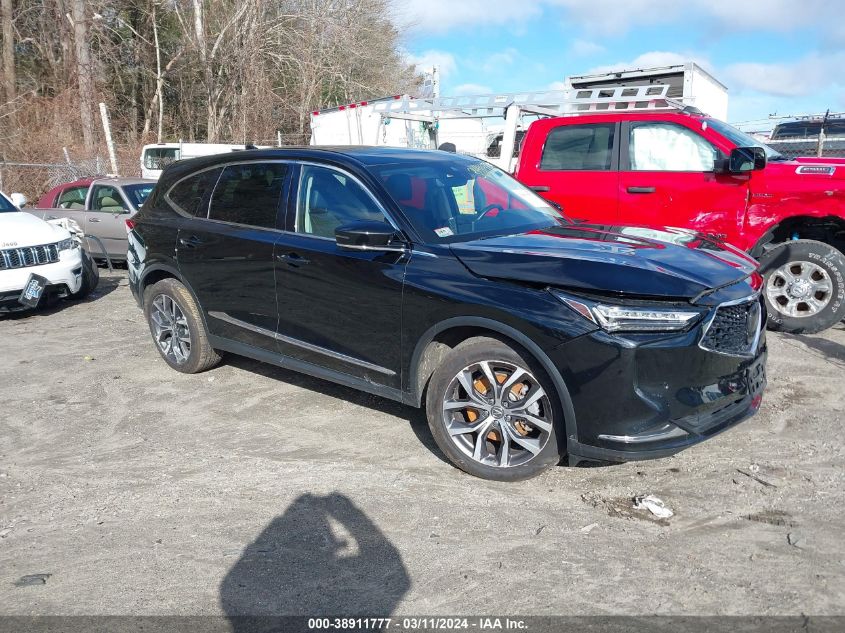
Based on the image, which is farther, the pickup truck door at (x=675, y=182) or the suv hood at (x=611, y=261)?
the pickup truck door at (x=675, y=182)

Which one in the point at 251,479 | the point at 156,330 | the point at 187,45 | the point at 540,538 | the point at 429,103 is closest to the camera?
the point at 540,538

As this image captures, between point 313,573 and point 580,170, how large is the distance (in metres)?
5.63

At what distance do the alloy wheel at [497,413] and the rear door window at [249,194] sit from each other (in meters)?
1.91

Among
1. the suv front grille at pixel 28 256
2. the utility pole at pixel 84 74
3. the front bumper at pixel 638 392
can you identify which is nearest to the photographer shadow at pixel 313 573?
the front bumper at pixel 638 392

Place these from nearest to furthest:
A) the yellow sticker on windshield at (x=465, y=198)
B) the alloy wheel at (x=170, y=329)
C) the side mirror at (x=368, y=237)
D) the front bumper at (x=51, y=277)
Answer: the side mirror at (x=368, y=237), the yellow sticker on windshield at (x=465, y=198), the alloy wheel at (x=170, y=329), the front bumper at (x=51, y=277)

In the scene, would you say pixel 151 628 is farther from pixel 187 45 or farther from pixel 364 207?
pixel 187 45

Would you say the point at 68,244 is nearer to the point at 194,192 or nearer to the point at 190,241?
the point at 194,192

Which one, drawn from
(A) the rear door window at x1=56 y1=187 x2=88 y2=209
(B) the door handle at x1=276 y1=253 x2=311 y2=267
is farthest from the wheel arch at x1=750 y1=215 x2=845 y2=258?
(A) the rear door window at x1=56 y1=187 x2=88 y2=209

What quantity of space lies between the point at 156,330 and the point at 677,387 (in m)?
4.42

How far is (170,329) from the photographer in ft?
20.0

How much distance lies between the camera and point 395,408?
17.1ft

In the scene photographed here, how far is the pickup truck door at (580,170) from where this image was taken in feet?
24.6

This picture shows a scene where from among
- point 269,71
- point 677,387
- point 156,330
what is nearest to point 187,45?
point 269,71

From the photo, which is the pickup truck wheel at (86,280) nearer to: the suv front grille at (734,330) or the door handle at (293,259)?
the door handle at (293,259)
